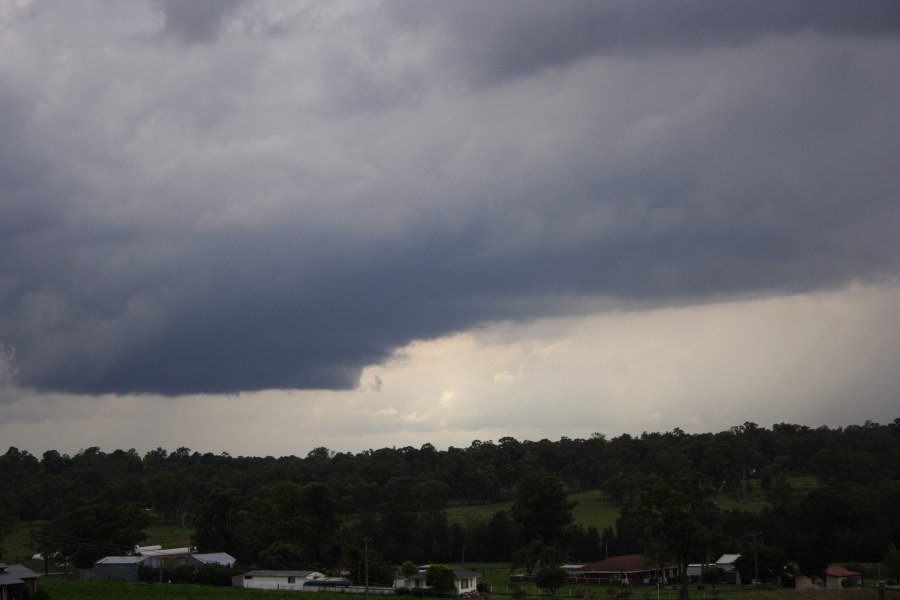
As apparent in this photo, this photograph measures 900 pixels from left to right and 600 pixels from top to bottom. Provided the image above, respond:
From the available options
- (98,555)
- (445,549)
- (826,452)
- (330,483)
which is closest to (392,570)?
(445,549)

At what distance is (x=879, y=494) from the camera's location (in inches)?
4011

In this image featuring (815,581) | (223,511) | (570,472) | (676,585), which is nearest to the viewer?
(815,581)

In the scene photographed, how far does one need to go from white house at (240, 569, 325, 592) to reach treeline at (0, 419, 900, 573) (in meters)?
5.01

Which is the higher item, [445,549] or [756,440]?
[756,440]

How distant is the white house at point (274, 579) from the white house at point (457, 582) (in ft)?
28.7

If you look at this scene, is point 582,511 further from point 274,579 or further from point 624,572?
point 274,579

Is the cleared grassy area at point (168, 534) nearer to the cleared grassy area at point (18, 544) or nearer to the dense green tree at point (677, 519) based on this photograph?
the cleared grassy area at point (18, 544)

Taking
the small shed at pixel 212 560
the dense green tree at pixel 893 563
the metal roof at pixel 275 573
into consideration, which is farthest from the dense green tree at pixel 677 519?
the small shed at pixel 212 560

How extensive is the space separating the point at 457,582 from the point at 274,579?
17111mm

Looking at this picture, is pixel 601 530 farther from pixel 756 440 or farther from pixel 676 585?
pixel 756 440

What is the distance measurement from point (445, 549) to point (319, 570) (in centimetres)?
2031

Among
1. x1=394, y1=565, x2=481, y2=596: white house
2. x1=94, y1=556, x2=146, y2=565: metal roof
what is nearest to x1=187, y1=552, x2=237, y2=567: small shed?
x1=94, y1=556, x2=146, y2=565: metal roof

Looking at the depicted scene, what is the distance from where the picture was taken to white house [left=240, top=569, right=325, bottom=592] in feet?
284

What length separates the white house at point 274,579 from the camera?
86625mm
